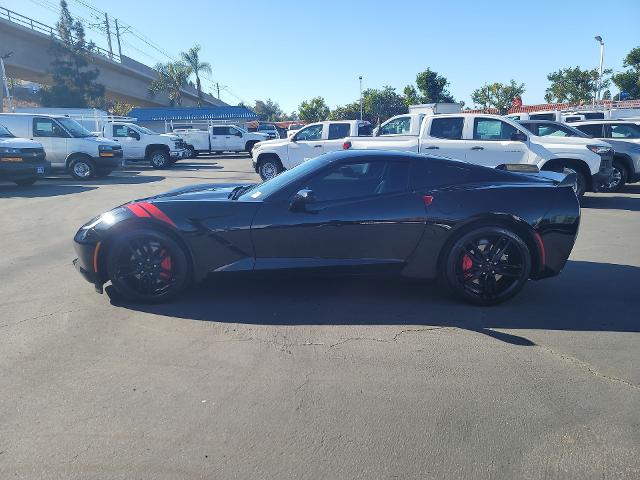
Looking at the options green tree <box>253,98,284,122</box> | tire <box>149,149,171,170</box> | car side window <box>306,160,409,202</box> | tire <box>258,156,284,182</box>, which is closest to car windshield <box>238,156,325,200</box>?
car side window <box>306,160,409,202</box>

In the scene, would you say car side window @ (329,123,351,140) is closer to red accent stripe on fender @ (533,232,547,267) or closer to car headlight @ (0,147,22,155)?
car headlight @ (0,147,22,155)

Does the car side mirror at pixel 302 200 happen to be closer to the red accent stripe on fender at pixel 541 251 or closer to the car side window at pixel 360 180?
the car side window at pixel 360 180

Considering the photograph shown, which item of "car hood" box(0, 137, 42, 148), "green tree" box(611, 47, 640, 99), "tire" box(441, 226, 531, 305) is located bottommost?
"tire" box(441, 226, 531, 305)

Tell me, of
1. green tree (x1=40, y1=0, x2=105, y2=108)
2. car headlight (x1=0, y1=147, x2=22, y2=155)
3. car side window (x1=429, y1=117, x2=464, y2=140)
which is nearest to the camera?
car side window (x1=429, y1=117, x2=464, y2=140)

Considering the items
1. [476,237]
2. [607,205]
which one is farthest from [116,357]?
[607,205]

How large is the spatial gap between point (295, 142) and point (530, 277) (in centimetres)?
1038

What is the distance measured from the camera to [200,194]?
15.8 feet

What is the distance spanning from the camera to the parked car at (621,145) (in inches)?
466

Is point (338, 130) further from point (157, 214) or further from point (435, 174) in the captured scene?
point (157, 214)

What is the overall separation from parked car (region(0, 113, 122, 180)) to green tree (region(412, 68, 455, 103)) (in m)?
33.6

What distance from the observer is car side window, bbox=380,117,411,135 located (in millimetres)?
12484

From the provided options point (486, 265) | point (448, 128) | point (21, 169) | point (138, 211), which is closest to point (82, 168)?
point (21, 169)

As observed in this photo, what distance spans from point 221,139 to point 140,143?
783 centimetres

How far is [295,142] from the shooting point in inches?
553
